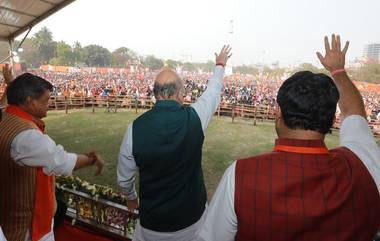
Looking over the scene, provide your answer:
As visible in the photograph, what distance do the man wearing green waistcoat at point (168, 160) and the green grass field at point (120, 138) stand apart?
3758 millimetres

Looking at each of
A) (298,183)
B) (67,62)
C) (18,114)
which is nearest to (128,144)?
(18,114)

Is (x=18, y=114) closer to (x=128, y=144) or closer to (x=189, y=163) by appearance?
(x=128, y=144)

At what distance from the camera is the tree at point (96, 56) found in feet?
184

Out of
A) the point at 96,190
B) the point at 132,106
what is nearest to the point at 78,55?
the point at 132,106

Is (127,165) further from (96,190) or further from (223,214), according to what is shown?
(96,190)

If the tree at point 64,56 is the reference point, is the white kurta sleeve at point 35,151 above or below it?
below

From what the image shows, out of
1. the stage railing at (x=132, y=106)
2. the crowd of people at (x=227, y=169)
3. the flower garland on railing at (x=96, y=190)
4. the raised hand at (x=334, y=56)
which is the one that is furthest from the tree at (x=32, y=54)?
the raised hand at (x=334, y=56)

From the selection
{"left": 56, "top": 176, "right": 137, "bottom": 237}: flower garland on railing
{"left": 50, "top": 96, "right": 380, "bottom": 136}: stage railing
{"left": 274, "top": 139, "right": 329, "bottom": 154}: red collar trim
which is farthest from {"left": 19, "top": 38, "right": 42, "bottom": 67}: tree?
{"left": 274, "top": 139, "right": 329, "bottom": 154}: red collar trim

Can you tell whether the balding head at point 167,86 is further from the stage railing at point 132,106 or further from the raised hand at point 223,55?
the stage railing at point 132,106

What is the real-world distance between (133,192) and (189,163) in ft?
1.67

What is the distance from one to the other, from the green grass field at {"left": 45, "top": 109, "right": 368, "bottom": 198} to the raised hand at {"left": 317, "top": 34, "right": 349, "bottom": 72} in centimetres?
442

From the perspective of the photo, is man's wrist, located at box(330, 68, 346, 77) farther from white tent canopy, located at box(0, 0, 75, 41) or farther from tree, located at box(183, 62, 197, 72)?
tree, located at box(183, 62, 197, 72)

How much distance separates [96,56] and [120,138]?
50.7 metres

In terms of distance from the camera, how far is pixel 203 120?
1.74m
